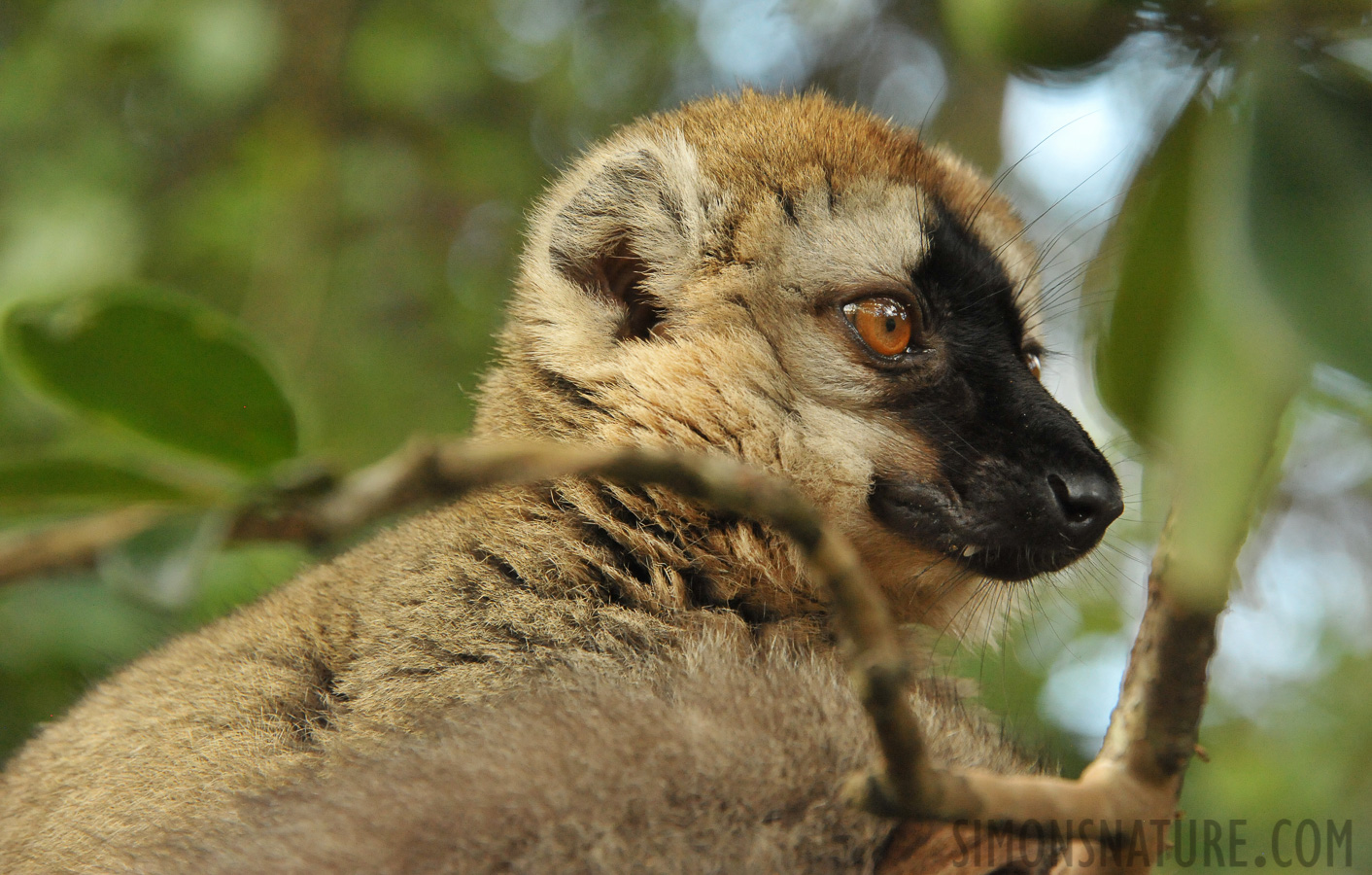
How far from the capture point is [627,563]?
9.43 ft

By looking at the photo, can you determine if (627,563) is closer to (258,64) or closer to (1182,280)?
(1182,280)

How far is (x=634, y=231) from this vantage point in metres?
3.50

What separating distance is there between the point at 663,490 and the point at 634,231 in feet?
3.29

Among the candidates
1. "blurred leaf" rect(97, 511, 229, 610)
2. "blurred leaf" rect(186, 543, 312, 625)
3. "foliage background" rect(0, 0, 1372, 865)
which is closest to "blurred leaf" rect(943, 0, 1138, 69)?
"foliage background" rect(0, 0, 1372, 865)

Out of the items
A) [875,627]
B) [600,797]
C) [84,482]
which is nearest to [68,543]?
[84,482]

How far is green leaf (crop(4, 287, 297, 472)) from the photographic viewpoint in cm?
210

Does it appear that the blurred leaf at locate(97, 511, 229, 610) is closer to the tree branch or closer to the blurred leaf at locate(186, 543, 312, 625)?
the tree branch

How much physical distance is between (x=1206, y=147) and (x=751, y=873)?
1445 mm

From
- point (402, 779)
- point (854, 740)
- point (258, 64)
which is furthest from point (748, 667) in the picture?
point (258, 64)

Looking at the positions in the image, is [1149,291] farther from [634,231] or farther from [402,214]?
[402,214]

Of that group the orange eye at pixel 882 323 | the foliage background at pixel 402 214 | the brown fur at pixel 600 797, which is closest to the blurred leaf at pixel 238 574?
the foliage background at pixel 402 214

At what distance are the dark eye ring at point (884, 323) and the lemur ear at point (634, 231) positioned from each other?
54cm

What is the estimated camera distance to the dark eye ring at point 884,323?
3.23m

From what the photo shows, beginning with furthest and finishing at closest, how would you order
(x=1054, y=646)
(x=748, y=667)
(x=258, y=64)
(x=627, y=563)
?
1. (x=1054, y=646)
2. (x=258, y=64)
3. (x=627, y=563)
4. (x=748, y=667)
